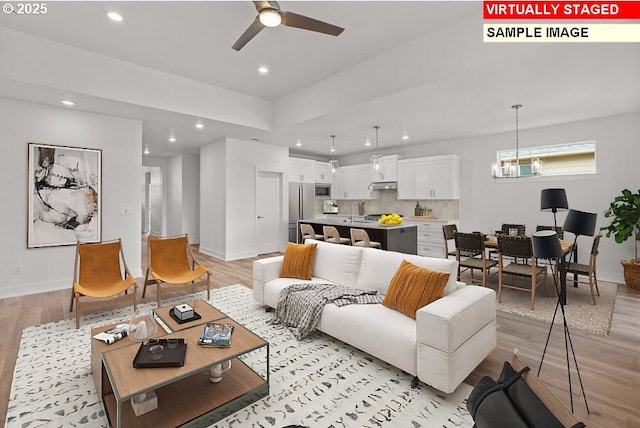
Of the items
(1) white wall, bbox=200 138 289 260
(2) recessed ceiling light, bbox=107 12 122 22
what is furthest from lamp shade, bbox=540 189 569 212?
(1) white wall, bbox=200 138 289 260

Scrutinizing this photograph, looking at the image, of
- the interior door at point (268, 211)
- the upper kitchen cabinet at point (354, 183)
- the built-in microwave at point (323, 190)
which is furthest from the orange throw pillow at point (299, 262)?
the built-in microwave at point (323, 190)

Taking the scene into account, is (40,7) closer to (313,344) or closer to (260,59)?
(260,59)

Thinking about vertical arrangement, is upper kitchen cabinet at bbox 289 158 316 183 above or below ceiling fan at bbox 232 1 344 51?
below

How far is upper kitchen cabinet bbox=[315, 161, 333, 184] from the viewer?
29.9ft

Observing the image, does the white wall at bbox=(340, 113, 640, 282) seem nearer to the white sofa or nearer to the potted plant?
the potted plant

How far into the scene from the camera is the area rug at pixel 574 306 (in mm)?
3402

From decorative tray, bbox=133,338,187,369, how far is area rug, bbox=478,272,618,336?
366cm

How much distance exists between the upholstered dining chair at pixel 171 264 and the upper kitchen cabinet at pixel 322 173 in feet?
17.2

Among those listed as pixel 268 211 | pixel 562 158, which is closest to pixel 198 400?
pixel 268 211

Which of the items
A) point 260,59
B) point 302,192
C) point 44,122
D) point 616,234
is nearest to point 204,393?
point 260,59

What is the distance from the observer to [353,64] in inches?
172

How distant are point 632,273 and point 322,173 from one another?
690cm

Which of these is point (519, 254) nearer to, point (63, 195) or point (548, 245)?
point (548, 245)

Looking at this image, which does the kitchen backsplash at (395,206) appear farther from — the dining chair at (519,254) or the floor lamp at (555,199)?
the floor lamp at (555,199)
